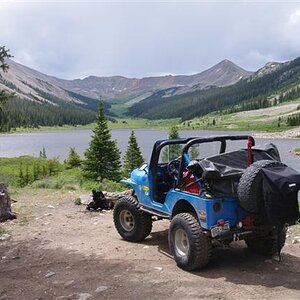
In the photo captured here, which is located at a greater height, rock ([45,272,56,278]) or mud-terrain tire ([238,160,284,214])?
mud-terrain tire ([238,160,284,214])

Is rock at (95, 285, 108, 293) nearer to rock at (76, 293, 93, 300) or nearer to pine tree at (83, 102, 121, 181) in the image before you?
rock at (76, 293, 93, 300)

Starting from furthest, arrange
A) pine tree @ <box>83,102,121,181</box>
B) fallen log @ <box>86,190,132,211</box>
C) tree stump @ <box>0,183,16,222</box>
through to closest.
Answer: pine tree @ <box>83,102,121,181</box> < fallen log @ <box>86,190,132,211</box> < tree stump @ <box>0,183,16,222</box>

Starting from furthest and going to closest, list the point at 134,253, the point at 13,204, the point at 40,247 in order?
the point at 13,204
the point at 40,247
the point at 134,253

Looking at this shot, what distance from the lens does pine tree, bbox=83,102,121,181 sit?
4419 cm

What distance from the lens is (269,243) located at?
8969 millimetres

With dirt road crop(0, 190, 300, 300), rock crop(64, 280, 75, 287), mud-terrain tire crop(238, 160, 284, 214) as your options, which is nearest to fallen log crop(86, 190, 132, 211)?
dirt road crop(0, 190, 300, 300)

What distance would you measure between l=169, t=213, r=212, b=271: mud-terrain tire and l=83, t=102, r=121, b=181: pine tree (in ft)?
116

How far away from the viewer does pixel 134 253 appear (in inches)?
375

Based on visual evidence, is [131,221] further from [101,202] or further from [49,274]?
[101,202]

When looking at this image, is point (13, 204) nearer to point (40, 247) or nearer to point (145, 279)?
point (40, 247)

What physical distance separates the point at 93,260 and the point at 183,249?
1.90 m

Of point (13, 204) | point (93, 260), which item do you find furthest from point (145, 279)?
point (13, 204)

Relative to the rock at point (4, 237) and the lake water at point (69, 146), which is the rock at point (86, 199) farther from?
the lake water at point (69, 146)

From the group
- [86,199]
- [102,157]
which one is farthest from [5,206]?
[102,157]
